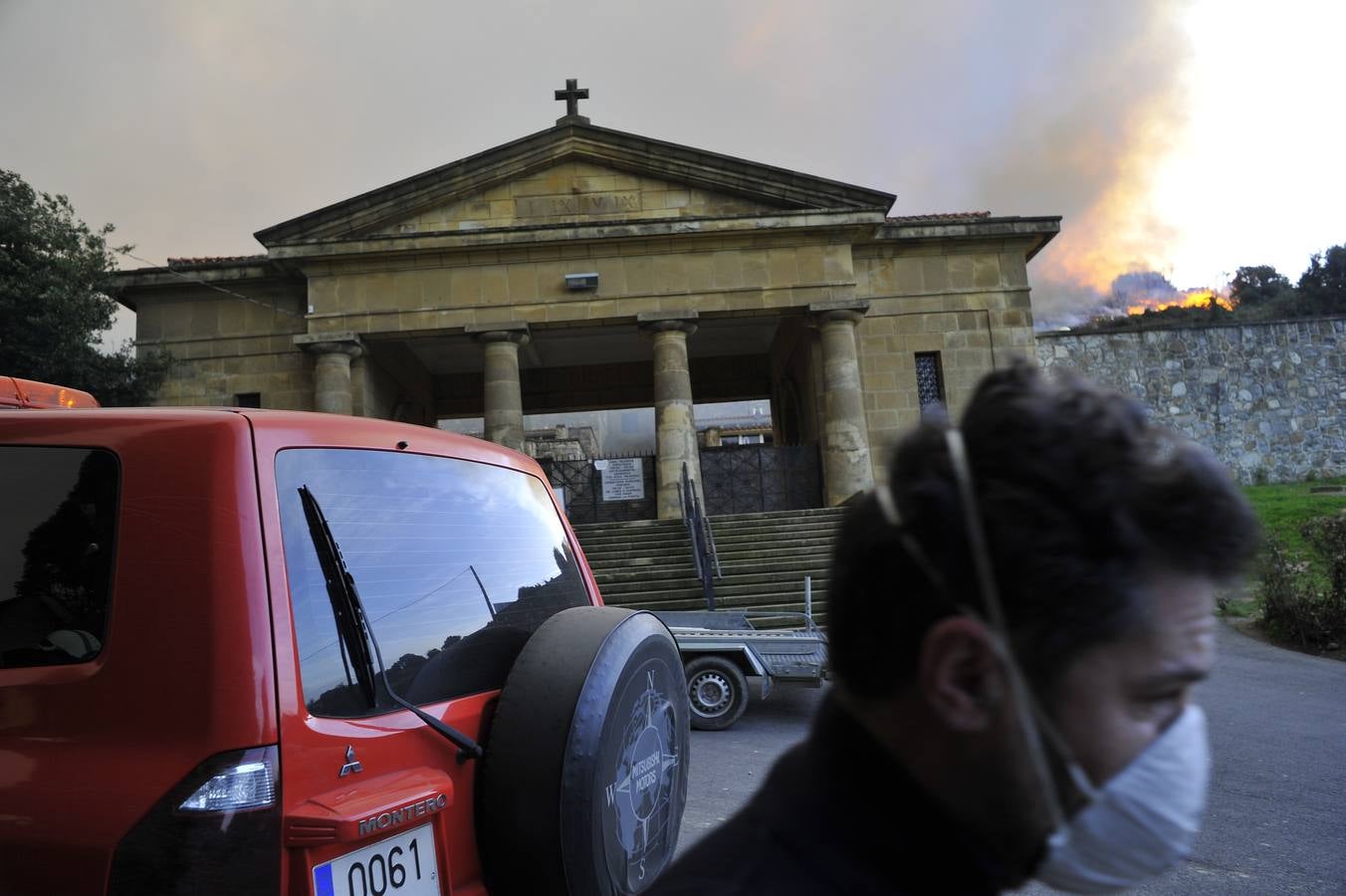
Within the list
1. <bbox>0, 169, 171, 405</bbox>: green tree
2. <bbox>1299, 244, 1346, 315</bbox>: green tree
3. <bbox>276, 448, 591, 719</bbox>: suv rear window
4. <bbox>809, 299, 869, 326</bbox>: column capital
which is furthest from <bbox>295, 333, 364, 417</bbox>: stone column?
<bbox>1299, 244, 1346, 315</bbox>: green tree

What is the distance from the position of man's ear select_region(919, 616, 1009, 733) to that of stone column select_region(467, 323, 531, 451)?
61.5 feet

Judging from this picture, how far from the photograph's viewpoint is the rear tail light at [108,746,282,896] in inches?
60.3

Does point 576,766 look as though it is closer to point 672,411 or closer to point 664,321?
point 672,411

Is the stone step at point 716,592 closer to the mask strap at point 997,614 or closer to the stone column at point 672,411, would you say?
the stone column at point 672,411

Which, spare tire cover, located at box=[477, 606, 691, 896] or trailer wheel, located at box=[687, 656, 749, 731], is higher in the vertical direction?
spare tire cover, located at box=[477, 606, 691, 896]

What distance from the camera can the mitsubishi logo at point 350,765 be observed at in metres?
1.77

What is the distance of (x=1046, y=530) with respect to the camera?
0.78 meters

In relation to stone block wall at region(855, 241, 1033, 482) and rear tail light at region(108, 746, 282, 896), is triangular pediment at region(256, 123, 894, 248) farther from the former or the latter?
rear tail light at region(108, 746, 282, 896)

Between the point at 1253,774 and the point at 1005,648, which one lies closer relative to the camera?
the point at 1005,648

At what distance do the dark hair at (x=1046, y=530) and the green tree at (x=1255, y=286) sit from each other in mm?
60074

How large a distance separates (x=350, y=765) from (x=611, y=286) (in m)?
18.6

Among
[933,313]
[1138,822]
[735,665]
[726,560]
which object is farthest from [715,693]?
[933,313]

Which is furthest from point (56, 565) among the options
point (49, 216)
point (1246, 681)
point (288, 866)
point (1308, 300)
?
point (1308, 300)

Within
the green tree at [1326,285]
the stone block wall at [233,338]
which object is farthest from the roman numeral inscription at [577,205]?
the green tree at [1326,285]
